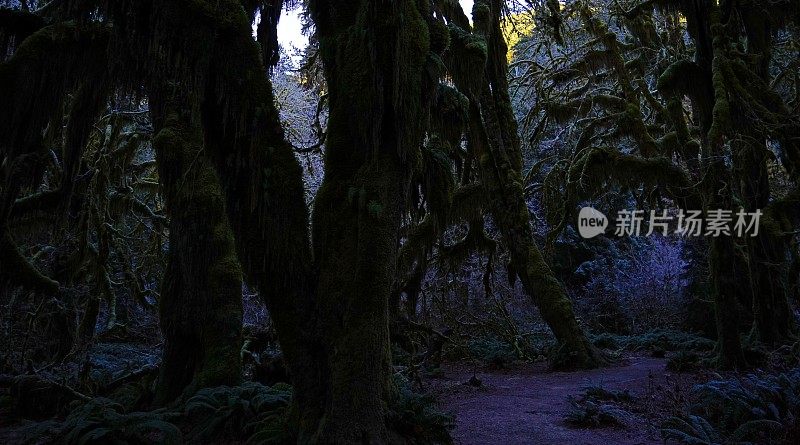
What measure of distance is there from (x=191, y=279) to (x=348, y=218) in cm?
280

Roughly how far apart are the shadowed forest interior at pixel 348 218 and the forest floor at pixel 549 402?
58mm

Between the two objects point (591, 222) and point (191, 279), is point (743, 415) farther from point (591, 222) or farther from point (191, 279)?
point (591, 222)

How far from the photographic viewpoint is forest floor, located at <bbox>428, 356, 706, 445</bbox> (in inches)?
237

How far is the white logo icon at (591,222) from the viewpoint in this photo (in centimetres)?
1606

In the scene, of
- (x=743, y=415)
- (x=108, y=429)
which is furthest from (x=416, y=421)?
(x=743, y=415)

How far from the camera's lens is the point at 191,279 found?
660 cm

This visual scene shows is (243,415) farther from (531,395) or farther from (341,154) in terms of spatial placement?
(531,395)

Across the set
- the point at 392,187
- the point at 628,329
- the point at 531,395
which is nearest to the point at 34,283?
the point at 392,187

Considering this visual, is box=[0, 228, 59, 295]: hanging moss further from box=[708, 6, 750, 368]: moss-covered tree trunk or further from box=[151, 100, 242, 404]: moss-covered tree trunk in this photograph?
box=[708, 6, 750, 368]: moss-covered tree trunk

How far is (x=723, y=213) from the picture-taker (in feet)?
28.3

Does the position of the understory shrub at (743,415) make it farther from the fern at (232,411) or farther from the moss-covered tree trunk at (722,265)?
the fern at (232,411)

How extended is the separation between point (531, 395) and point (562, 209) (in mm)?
5028

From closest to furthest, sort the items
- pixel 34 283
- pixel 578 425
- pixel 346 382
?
1. pixel 346 382
2. pixel 578 425
3. pixel 34 283

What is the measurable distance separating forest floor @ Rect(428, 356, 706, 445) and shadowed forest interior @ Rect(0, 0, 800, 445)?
0.19 feet
